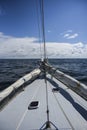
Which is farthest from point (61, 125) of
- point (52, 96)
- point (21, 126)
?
point (52, 96)

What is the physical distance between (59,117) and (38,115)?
0.48m

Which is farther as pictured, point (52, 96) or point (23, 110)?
point (52, 96)

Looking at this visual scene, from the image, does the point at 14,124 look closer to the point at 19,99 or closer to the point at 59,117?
the point at 59,117

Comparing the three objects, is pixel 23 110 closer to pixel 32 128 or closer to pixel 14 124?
pixel 14 124

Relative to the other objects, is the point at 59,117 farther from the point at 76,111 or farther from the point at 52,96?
the point at 52,96

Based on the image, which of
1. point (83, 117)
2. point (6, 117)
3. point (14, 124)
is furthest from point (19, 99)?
point (83, 117)

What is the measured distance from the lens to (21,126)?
327 cm

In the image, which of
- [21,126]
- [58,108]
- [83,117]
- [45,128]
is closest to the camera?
[45,128]

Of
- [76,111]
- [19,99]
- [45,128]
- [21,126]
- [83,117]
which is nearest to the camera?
[45,128]

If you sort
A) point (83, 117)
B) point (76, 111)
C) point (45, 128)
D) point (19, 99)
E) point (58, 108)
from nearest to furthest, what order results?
point (45, 128)
point (83, 117)
point (76, 111)
point (58, 108)
point (19, 99)

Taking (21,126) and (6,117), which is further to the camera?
(6,117)

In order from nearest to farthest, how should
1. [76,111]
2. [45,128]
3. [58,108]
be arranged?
[45,128] < [76,111] < [58,108]

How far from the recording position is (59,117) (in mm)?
3635

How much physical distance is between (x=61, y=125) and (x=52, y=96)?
218 centimetres
